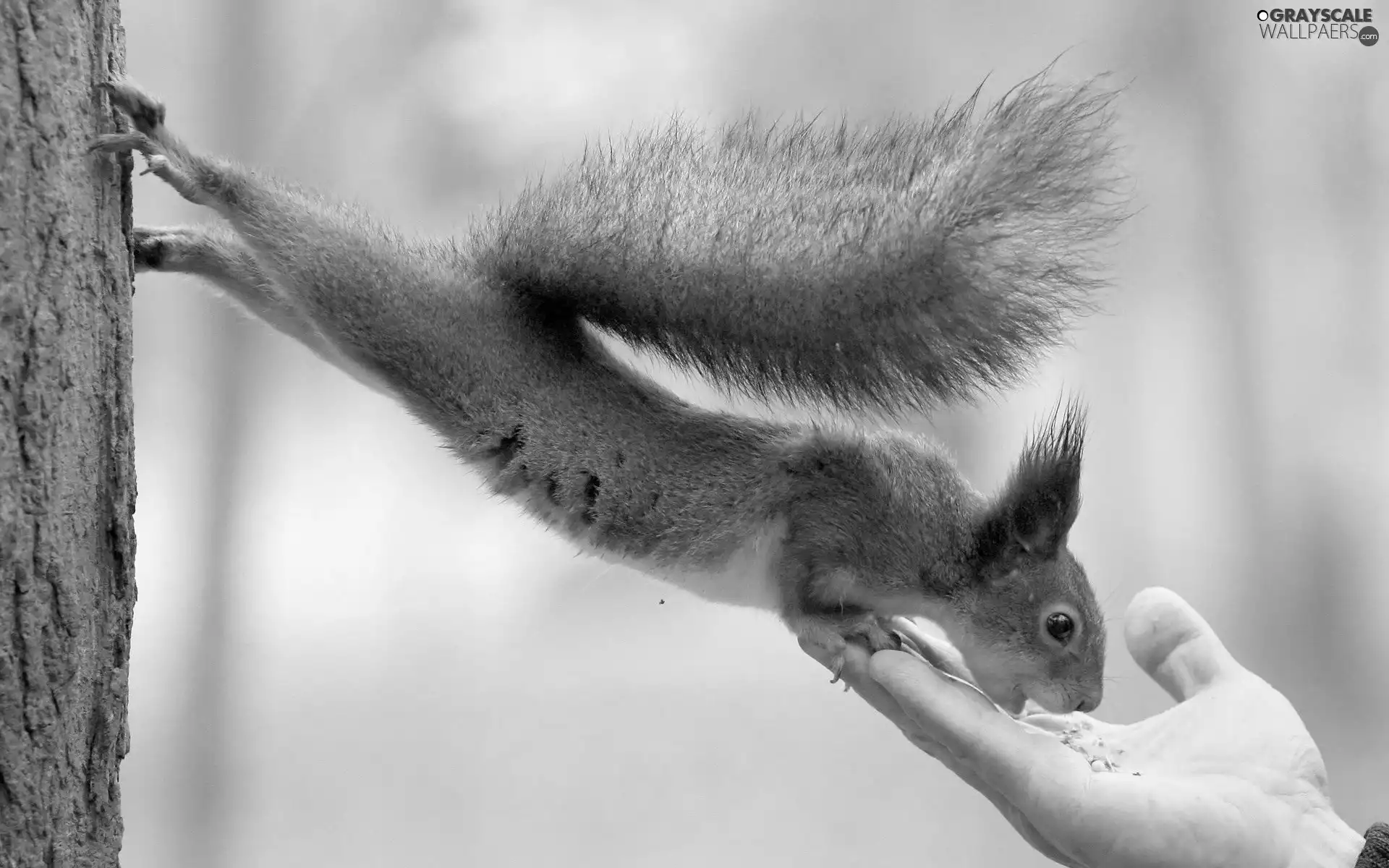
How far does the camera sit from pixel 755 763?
6.96ft

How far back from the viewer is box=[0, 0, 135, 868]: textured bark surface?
0.80 m

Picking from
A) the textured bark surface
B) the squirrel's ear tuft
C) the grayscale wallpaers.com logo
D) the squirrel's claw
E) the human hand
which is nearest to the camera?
the textured bark surface

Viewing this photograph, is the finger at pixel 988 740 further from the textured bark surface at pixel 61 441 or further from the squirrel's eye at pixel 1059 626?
the textured bark surface at pixel 61 441

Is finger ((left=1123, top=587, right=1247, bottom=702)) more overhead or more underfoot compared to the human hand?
more overhead

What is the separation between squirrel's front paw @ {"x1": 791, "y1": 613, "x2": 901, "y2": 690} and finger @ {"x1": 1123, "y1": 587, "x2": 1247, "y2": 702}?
1.06 feet

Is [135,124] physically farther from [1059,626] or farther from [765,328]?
[1059,626]

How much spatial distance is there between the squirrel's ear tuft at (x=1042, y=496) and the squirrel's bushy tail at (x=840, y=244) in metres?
0.21

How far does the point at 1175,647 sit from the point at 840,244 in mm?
699

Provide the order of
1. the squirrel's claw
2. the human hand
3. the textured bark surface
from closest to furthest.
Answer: the textured bark surface → the squirrel's claw → the human hand

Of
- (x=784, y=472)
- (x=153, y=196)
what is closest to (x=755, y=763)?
(x=784, y=472)

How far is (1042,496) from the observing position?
1.24 meters

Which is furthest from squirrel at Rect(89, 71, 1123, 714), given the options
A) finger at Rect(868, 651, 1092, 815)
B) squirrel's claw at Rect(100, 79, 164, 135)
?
finger at Rect(868, 651, 1092, 815)

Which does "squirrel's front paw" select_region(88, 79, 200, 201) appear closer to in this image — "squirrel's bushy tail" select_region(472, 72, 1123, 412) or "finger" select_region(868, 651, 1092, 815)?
"squirrel's bushy tail" select_region(472, 72, 1123, 412)

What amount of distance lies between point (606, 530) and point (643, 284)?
28cm
